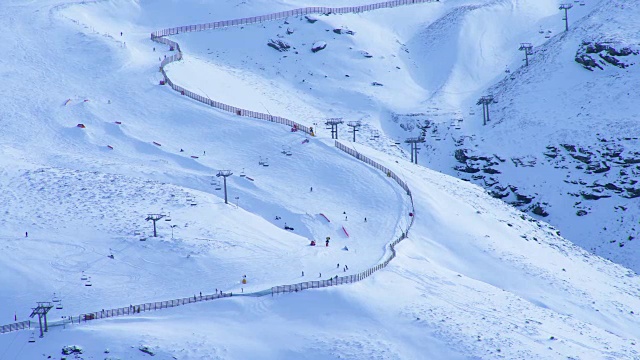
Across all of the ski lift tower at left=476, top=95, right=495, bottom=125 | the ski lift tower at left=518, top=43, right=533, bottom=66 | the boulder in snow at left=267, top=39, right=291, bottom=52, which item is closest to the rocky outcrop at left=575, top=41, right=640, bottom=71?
the ski lift tower at left=518, top=43, right=533, bottom=66

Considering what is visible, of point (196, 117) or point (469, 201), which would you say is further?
point (196, 117)

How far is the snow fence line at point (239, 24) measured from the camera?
71.6 metres

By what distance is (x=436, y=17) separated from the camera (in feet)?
317

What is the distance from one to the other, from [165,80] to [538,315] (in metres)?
35.4

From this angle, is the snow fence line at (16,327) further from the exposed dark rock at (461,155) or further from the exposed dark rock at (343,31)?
the exposed dark rock at (343,31)

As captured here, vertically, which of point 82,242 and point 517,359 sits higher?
point 82,242

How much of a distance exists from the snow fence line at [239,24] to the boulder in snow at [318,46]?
5.27 meters

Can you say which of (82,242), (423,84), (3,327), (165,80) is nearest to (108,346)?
(3,327)

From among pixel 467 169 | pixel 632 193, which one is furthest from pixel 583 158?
pixel 467 169

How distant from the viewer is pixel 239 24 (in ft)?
301

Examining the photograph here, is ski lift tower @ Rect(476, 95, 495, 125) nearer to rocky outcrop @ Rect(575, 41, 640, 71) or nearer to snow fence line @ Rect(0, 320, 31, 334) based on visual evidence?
rocky outcrop @ Rect(575, 41, 640, 71)

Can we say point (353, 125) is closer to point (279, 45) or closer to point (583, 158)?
point (279, 45)

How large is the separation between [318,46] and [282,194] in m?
29.8

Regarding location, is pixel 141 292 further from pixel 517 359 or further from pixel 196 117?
pixel 196 117
